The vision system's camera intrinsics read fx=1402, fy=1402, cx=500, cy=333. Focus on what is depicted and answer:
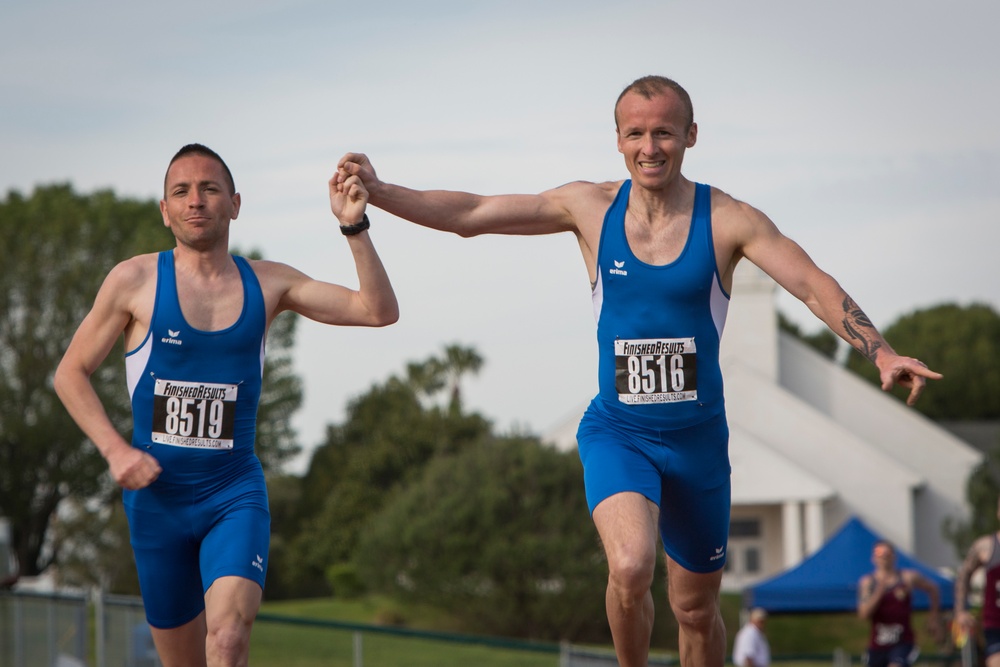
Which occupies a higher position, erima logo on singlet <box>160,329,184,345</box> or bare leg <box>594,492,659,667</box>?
erima logo on singlet <box>160,329,184,345</box>

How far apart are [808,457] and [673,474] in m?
50.2

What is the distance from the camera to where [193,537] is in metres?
6.46

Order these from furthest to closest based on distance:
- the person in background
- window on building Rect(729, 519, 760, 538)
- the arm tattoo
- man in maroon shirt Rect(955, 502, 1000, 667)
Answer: window on building Rect(729, 519, 760, 538)
the person in background
man in maroon shirt Rect(955, 502, 1000, 667)
the arm tattoo

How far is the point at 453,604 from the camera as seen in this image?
36.4 m

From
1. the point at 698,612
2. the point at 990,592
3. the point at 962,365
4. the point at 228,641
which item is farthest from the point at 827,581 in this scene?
the point at 962,365

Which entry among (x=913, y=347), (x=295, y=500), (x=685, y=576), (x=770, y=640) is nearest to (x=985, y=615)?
(x=685, y=576)

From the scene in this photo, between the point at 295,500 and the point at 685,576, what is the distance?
61.8m

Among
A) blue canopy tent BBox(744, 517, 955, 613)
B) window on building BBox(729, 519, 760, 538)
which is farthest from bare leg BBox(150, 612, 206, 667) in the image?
window on building BBox(729, 519, 760, 538)

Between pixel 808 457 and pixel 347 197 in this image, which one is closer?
pixel 347 197

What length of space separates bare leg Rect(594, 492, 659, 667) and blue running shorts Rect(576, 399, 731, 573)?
0.08 metres

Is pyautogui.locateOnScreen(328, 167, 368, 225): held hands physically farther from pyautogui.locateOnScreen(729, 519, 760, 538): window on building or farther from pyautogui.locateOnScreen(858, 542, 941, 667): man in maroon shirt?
pyautogui.locateOnScreen(729, 519, 760, 538): window on building

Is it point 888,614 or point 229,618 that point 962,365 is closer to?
point 888,614

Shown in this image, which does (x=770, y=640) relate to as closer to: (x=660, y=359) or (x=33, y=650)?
(x=33, y=650)

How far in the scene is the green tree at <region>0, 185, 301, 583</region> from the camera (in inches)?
2052
